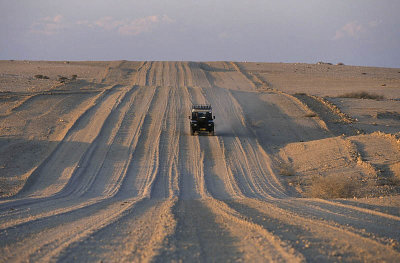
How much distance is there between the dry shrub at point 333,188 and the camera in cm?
1639

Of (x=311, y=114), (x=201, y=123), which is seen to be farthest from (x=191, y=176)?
(x=311, y=114)

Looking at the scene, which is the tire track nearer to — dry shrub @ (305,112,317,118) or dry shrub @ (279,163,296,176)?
dry shrub @ (279,163,296,176)

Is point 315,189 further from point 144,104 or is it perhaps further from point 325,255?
point 144,104

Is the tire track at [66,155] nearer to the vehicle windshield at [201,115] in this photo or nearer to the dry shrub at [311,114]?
the vehicle windshield at [201,115]

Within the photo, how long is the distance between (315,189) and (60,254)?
1188 cm

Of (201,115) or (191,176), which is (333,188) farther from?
(201,115)

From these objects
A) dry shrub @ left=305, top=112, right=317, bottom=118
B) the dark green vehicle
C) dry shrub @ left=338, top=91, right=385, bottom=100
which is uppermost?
dry shrub @ left=338, top=91, right=385, bottom=100

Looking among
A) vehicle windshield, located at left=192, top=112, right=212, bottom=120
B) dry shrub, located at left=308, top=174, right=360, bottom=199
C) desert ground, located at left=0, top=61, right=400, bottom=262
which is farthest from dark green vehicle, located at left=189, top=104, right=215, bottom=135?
dry shrub, located at left=308, top=174, right=360, bottom=199

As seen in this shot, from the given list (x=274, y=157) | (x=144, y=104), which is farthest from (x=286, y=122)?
(x=144, y=104)

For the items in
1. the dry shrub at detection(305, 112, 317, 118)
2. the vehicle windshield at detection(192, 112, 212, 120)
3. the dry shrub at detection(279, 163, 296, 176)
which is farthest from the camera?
the dry shrub at detection(305, 112, 317, 118)

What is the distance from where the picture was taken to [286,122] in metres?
32.0

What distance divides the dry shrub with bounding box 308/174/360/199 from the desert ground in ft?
0.22

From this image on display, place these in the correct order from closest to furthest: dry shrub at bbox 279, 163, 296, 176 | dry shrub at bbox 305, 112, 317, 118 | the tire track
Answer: the tire track
dry shrub at bbox 279, 163, 296, 176
dry shrub at bbox 305, 112, 317, 118

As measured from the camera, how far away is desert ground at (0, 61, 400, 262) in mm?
8430
